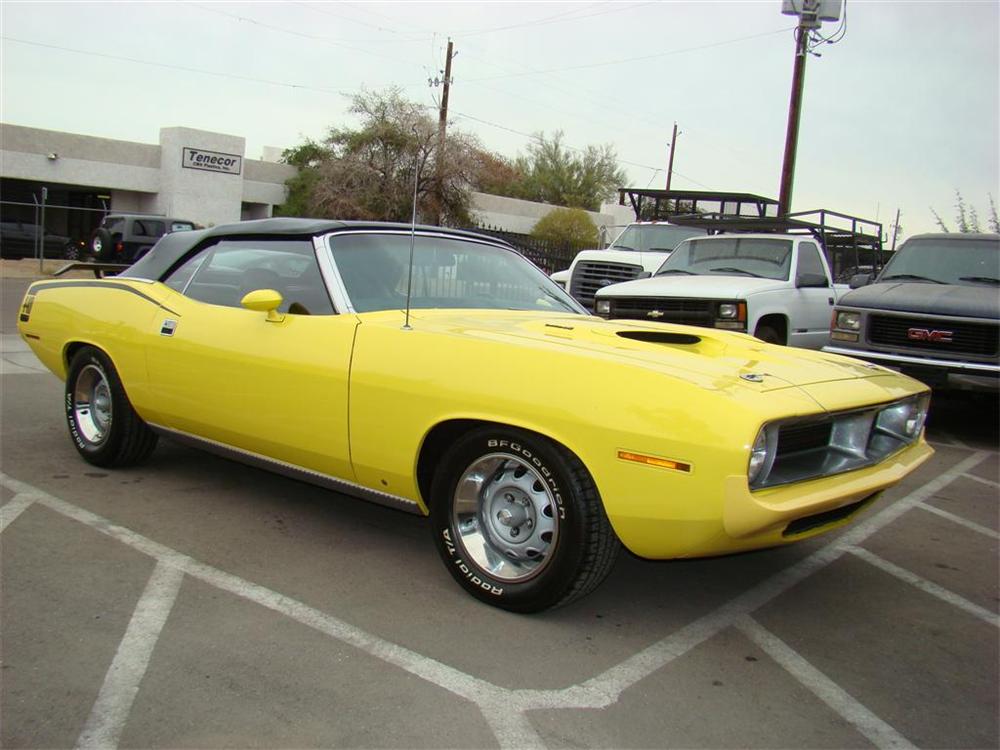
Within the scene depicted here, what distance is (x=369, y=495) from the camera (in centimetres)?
363

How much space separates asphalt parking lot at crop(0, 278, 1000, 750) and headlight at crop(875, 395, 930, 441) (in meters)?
0.71

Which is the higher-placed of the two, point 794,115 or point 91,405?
point 794,115

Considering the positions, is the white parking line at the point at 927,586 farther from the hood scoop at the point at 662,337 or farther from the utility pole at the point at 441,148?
the utility pole at the point at 441,148

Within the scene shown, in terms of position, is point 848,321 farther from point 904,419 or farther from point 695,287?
point 904,419

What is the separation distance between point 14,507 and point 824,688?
148 inches

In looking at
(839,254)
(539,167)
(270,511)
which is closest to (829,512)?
(270,511)

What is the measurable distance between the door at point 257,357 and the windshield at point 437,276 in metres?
0.17

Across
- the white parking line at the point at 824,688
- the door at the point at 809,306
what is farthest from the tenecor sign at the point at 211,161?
the white parking line at the point at 824,688

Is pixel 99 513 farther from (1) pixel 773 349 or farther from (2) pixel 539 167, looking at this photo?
(2) pixel 539 167

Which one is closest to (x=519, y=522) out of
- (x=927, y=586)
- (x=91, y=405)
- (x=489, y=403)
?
(x=489, y=403)

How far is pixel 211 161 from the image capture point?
30188 millimetres

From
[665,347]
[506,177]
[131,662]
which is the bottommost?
[131,662]

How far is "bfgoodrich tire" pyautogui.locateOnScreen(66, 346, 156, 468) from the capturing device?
15.7 feet

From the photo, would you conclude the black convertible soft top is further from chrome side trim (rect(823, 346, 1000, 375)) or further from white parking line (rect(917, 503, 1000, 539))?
chrome side trim (rect(823, 346, 1000, 375))
